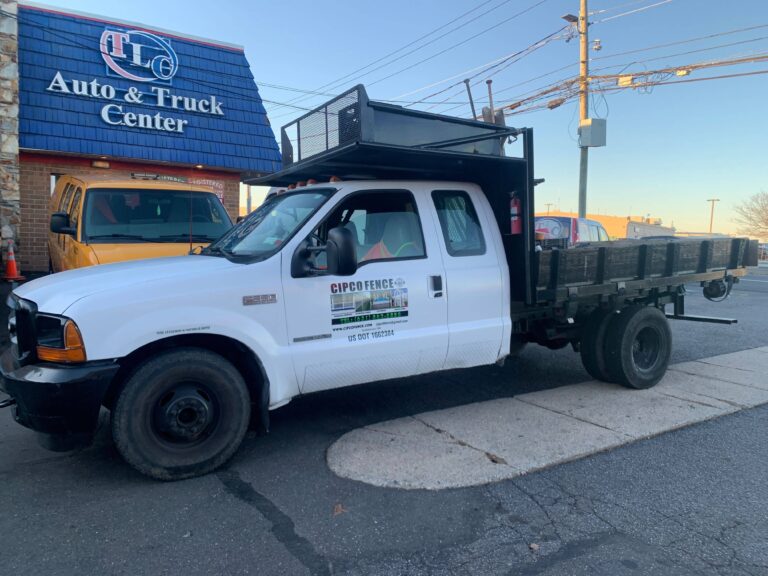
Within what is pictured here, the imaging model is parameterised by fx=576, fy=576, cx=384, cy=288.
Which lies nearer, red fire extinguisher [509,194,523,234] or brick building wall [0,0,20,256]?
red fire extinguisher [509,194,523,234]

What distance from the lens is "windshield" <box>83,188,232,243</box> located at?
6.45 meters

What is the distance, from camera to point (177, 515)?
325 cm

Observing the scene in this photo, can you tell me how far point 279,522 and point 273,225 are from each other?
2.21 metres

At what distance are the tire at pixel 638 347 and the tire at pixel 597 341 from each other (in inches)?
1.9

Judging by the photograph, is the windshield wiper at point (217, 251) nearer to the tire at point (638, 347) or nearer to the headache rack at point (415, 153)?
the headache rack at point (415, 153)

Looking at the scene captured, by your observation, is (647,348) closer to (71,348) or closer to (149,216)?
(71,348)

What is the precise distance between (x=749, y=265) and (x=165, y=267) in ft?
22.3

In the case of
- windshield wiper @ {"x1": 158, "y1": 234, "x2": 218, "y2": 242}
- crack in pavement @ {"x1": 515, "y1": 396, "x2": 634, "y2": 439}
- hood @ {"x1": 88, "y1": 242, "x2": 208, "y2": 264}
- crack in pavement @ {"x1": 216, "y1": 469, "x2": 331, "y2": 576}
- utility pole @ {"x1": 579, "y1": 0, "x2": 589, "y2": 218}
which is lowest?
crack in pavement @ {"x1": 216, "y1": 469, "x2": 331, "y2": 576}

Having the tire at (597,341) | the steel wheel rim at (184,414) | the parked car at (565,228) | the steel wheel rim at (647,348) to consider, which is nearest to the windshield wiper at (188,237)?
the steel wheel rim at (184,414)

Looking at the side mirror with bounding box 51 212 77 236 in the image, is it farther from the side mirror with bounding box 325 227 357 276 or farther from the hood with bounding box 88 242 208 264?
the side mirror with bounding box 325 227 357 276

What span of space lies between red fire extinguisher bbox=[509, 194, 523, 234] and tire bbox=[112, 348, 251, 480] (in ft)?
Result: 8.77

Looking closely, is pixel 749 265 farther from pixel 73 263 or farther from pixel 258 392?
pixel 73 263

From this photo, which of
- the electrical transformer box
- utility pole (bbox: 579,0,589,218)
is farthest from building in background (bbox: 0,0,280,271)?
utility pole (bbox: 579,0,589,218)

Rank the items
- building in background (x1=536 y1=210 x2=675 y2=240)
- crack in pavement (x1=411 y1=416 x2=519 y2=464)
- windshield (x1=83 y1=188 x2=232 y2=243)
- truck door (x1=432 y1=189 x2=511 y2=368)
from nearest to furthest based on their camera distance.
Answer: crack in pavement (x1=411 y1=416 x2=519 y2=464)
truck door (x1=432 y1=189 x2=511 y2=368)
windshield (x1=83 y1=188 x2=232 y2=243)
building in background (x1=536 y1=210 x2=675 y2=240)
